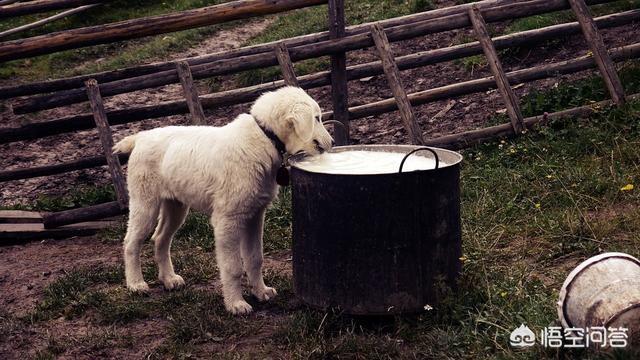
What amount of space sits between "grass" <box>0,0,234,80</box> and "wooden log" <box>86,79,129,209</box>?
554 cm

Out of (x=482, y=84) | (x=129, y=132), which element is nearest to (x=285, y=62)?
(x=482, y=84)

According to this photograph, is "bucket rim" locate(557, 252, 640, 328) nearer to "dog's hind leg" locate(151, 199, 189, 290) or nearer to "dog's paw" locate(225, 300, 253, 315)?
"dog's paw" locate(225, 300, 253, 315)

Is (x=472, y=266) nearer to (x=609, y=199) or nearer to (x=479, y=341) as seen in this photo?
(x=479, y=341)

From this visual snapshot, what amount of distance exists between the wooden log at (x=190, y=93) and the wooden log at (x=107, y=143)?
2.65 feet

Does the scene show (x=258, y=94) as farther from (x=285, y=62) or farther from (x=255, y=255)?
(x=255, y=255)

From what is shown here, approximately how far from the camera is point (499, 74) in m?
8.71

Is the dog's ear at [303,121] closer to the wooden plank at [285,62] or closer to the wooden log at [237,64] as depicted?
the wooden plank at [285,62]

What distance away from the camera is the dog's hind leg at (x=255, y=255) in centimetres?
583

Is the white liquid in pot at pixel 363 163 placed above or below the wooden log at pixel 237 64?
below

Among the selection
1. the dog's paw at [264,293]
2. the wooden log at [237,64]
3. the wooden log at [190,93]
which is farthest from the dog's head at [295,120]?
the wooden log at [237,64]

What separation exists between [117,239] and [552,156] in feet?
13.3

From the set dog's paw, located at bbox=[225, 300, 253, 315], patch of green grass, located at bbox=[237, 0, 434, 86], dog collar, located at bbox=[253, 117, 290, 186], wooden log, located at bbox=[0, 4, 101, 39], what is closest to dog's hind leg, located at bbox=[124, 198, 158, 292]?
dog's paw, located at bbox=[225, 300, 253, 315]

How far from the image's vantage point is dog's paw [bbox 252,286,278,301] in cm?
585

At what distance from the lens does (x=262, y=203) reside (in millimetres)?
5586
